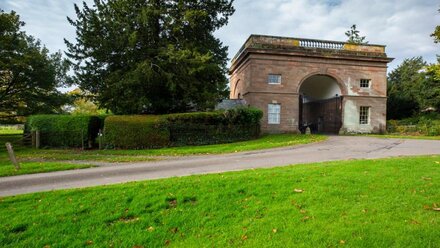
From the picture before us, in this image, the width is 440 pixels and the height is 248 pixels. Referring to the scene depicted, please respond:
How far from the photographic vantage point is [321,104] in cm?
3059

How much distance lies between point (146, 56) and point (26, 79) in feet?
45.2

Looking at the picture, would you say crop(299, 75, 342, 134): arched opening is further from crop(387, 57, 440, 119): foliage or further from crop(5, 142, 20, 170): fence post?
crop(5, 142, 20, 170): fence post

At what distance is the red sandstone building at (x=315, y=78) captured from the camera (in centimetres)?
2481

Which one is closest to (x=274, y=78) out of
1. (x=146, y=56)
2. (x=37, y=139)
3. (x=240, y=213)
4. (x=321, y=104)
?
(x=321, y=104)

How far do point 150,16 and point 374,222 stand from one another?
18655mm

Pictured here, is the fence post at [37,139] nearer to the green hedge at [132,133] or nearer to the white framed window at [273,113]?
the green hedge at [132,133]

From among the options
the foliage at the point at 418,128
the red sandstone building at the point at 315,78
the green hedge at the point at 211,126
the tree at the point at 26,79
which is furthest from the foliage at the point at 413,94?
the tree at the point at 26,79

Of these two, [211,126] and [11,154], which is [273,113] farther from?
[11,154]

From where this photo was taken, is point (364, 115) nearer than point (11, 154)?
No

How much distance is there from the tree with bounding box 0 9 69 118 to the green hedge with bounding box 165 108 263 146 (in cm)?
1460

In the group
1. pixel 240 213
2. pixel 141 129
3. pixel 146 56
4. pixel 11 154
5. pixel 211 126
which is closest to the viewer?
pixel 240 213

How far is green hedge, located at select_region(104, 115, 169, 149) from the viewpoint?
16.3 m

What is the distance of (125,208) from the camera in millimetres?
5766

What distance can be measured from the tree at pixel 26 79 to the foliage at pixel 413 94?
37620 millimetres
